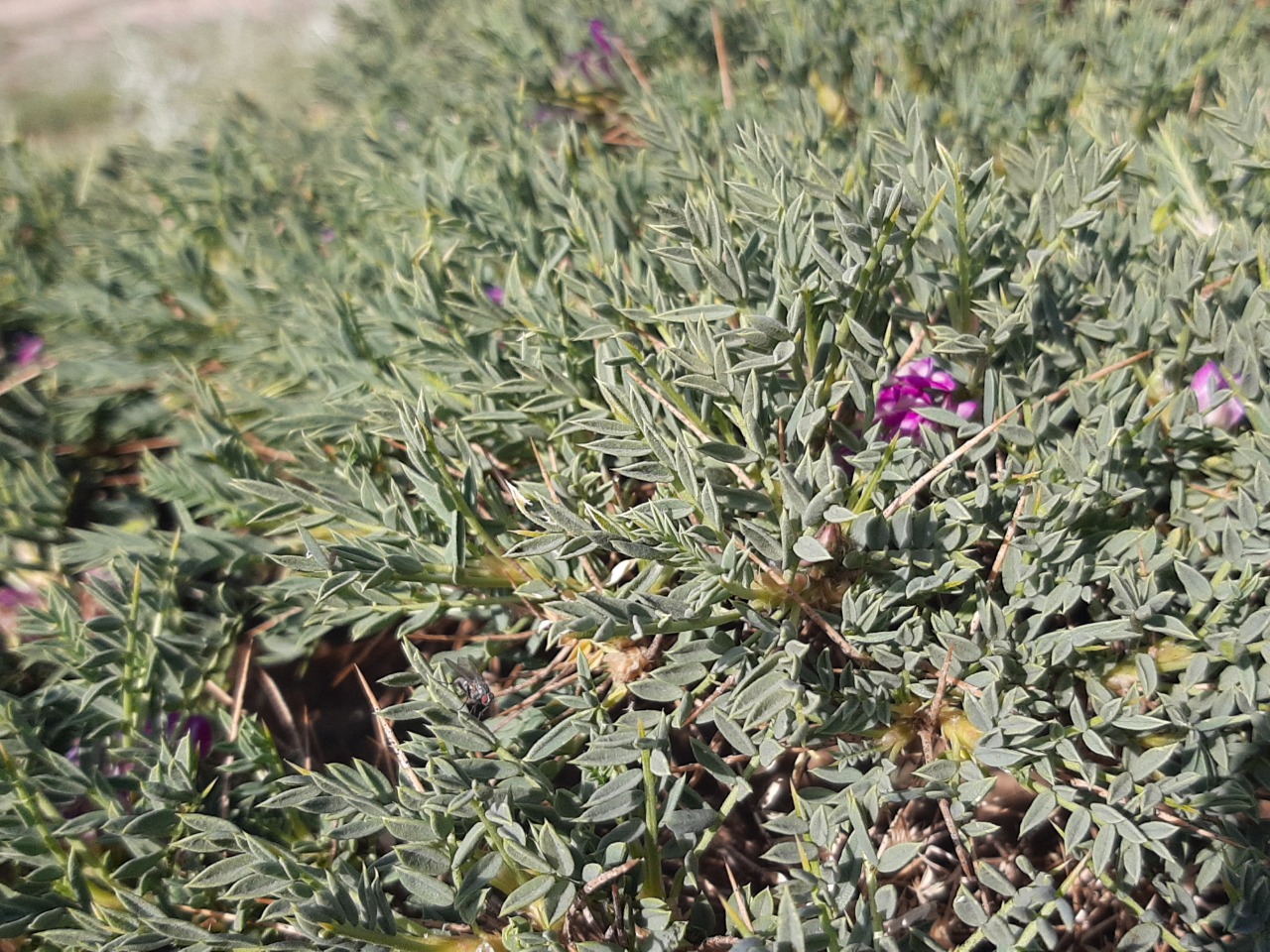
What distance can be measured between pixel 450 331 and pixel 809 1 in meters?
1.37

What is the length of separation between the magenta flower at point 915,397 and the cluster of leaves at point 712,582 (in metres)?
0.02

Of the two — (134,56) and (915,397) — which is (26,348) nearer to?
(915,397)

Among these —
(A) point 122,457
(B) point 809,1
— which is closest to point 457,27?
(B) point 809,1

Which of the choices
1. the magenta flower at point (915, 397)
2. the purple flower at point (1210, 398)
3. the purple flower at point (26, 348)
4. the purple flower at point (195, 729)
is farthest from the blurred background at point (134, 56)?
the purple flower at point (1210, 398)

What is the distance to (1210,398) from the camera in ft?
4.24

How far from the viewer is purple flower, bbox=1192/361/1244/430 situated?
1.32 metres

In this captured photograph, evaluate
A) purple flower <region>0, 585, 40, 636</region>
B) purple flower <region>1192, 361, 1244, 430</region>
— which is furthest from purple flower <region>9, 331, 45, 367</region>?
purple flower <region>1192, 361, 1244, 430</region>

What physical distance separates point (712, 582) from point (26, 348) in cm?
199

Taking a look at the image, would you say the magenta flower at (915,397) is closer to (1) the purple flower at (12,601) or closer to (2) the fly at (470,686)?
(2) the fly at (470,686)

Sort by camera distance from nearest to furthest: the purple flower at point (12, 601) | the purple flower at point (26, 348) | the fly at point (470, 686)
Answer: the fly at point (470, 686) → the purple flower at point (12, 601) → the purple flower at point (26, 348)

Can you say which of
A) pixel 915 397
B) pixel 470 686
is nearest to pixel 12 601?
pixel 470 686

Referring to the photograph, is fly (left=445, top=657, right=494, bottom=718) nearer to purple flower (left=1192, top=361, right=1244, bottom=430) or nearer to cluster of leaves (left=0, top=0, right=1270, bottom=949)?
cluster of leaves (left=0, top=0, right=1270, bottom=949)

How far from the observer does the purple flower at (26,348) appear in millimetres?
2330

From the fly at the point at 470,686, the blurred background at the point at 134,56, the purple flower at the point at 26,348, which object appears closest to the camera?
the fly at the point at 470,686
